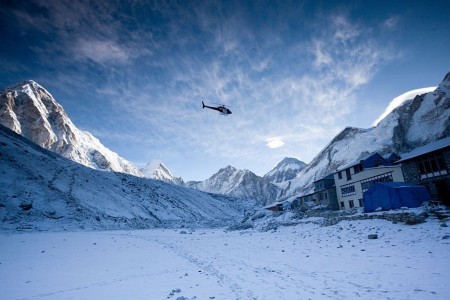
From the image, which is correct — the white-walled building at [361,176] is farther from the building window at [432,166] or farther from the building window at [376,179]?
the building window at [432,166]

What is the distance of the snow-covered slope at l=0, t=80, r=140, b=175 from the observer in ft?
390

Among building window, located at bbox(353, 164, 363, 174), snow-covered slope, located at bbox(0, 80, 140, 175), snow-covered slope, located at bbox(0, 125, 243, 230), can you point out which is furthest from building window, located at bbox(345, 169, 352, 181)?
snow-covered slope, located at bbox(0, 80, 140, 175)

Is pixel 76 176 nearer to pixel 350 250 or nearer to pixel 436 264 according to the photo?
pixel 350 250

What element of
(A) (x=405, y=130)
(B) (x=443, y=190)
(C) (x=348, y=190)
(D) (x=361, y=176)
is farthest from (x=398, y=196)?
(A) (x=405, y=130)

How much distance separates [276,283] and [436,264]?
5808 mm

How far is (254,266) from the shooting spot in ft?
35.7

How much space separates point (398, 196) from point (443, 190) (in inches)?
300

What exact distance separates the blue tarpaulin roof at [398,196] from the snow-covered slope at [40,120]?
464 ft

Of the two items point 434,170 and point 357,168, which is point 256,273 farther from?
point 357,168

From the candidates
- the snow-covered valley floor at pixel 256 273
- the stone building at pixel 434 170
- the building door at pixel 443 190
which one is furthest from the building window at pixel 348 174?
the snow-covered valley floor at pixel 256 273

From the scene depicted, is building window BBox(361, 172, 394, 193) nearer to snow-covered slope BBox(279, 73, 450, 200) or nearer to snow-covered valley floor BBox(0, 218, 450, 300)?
snow-covered valley floor BBox(0, 218, 450, 300)

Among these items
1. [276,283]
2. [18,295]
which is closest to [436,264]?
[276,283]

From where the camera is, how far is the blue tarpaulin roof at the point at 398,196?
27.9 meters

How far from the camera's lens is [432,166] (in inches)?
1242
